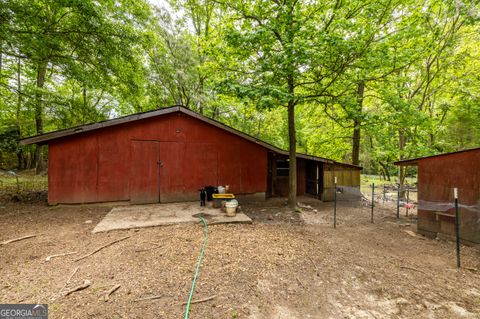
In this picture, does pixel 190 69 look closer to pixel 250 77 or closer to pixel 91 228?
pixel 250 77

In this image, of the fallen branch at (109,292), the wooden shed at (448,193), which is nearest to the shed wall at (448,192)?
the wooden shed at (448,193)

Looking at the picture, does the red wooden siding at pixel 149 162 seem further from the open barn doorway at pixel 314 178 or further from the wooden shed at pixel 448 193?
the wooden shed at pixel 448 193

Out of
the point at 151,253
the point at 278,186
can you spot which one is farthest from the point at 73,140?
the point at 278,186

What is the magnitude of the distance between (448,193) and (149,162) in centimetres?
902

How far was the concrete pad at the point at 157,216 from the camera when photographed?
4785mm

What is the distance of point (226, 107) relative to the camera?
14.7m

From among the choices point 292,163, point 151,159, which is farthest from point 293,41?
point 151,159

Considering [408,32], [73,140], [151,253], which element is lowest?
[151,253]

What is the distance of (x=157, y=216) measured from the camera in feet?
18.0

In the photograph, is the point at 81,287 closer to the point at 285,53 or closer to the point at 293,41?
the point at 285,53

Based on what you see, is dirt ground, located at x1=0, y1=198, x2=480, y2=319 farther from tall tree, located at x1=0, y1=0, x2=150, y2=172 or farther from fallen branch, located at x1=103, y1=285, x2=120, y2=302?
tall tree, located at x1=0, y1=0, x2=150, y2=172

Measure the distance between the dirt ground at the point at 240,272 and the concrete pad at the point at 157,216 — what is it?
11.1 inches

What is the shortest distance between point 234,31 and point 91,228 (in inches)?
260

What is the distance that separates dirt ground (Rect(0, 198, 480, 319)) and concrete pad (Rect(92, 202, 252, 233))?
28cm
